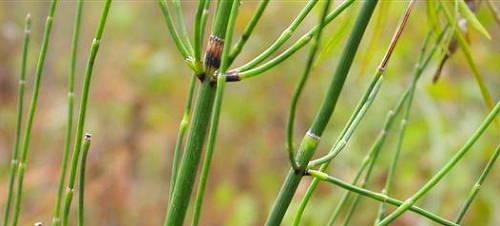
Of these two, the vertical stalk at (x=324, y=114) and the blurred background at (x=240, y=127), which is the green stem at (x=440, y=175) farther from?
the blurred background at (x=240, y=127)

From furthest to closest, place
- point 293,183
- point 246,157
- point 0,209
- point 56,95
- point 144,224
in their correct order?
point 56,95
point 246,157
point 144,224
point 0,209
point 293,183

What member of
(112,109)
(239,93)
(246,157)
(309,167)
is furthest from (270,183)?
(309,167)

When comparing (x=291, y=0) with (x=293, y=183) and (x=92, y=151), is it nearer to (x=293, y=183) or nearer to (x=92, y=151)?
(x=92, y=151)

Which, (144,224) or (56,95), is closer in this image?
(144,224)

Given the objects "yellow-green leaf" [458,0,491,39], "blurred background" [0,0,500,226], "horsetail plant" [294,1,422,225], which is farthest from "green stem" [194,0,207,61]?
"blurred background" [0,0,500,226]

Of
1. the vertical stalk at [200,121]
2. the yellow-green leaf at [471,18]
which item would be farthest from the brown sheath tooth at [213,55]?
the yellow-green leaf at [471,18]

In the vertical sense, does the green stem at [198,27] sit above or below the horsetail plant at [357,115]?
above

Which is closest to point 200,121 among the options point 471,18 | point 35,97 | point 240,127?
point 35,97
